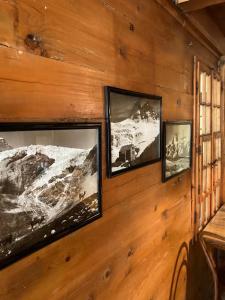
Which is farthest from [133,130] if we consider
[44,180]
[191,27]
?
[191,27]

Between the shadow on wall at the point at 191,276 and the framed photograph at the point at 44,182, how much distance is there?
4.00 feet

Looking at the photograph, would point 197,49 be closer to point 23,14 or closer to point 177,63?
point 177,63

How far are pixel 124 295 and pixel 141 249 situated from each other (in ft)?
0.78

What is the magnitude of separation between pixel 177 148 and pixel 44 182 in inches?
46.5

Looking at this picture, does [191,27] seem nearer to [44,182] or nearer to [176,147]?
[176,147]

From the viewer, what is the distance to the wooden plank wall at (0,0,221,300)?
2.38ft

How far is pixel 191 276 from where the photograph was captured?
217cm

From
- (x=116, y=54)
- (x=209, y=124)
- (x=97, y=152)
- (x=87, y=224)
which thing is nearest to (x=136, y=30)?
(x=116, y=54)

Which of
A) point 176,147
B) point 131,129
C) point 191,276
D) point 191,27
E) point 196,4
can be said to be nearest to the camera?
point 131,129

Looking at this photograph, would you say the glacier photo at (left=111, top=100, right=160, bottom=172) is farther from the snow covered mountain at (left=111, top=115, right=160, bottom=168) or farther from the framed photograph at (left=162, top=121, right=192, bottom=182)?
the framed photograph at (left=162, top=121, right=192, bottom=182)

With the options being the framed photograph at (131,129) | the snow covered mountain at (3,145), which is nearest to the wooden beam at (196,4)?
the framed photograph at (131,129)

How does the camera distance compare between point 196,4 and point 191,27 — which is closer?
point 196,4

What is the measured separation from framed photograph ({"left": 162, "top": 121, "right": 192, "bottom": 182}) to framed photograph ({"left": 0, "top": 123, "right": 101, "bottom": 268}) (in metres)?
0.71

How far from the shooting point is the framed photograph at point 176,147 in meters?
1.59
